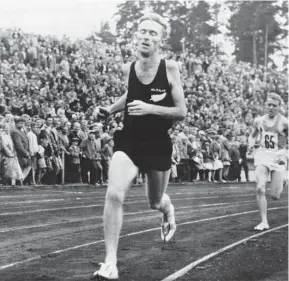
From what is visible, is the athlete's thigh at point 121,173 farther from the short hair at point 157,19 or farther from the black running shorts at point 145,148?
the short hair at point 157,19

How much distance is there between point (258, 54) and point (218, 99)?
2129 inches

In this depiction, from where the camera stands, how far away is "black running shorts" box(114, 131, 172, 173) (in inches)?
257

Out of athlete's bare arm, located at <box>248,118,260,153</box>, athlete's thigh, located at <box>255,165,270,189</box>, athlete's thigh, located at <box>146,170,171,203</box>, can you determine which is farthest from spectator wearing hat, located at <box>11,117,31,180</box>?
athlete's thigh, located at <box>146,170,171,203</box>

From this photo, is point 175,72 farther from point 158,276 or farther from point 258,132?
point 258,132

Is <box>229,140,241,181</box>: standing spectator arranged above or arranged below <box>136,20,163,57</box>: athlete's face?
below

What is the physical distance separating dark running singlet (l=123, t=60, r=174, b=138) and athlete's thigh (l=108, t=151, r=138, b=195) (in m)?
0.25

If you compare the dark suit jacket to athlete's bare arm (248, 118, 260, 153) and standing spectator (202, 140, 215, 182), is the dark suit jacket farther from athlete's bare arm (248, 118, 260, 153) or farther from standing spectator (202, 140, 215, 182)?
standing spectator (202, 140, 215, 182)

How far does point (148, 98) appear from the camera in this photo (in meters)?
6.57

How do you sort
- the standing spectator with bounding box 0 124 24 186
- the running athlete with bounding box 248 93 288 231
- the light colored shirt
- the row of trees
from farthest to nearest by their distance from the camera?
the row of trees
the light colored shirt
the standing spectator with bounding box 0 124 24 186
the running athlete with bounding box 248 93 288 231

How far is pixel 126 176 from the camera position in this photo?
6340 mm

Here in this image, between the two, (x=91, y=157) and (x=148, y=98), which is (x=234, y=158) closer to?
(x=91, y=157)

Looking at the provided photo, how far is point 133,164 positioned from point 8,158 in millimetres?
12773

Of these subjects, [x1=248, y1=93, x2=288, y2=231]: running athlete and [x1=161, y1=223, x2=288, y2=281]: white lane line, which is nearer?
[x1=161, y1=223, x2=288, y2=281]: white lane line

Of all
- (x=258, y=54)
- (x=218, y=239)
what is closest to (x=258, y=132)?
(x=218, y=239)
